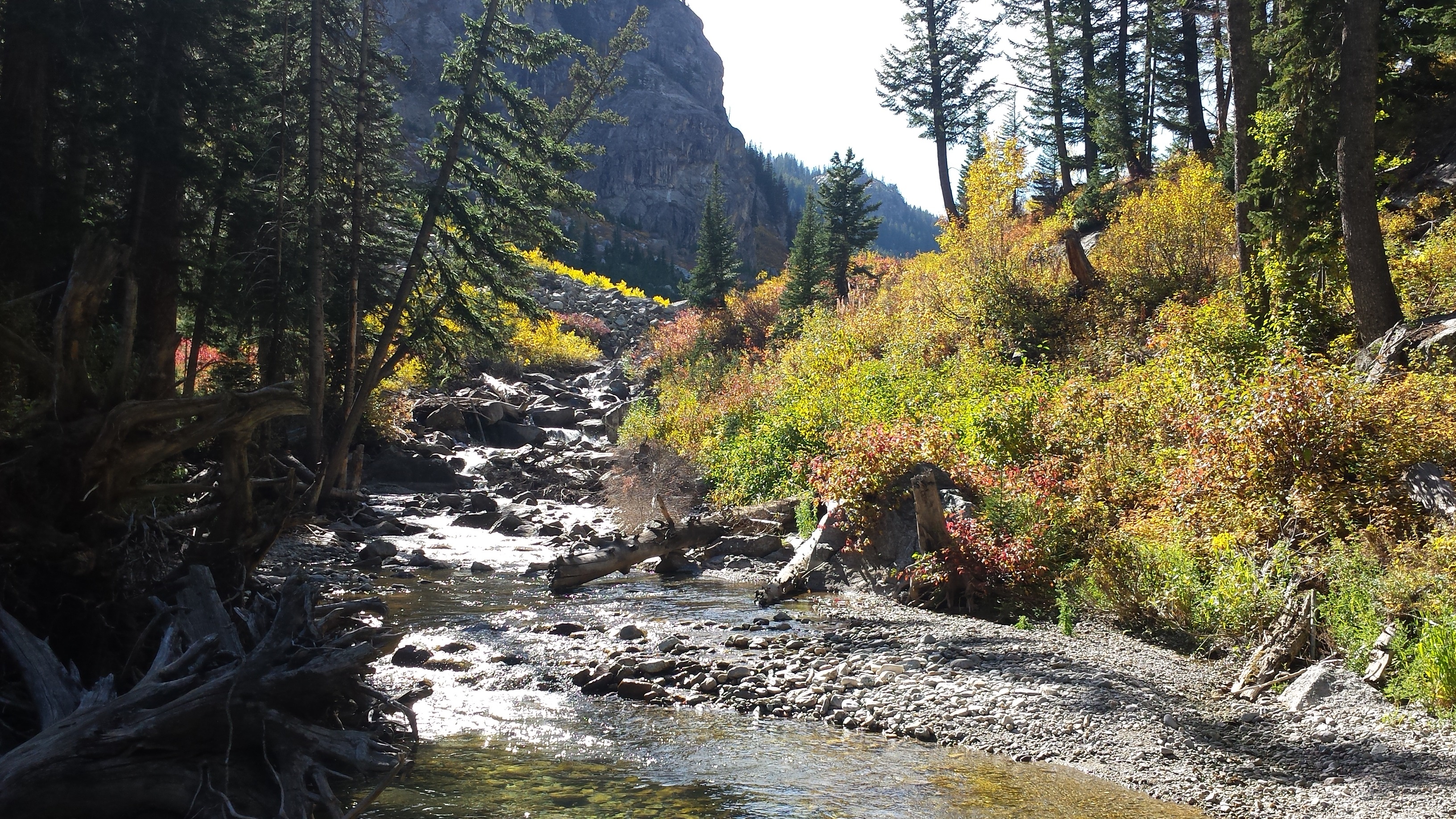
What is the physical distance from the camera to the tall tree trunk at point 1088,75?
28375 millimetres

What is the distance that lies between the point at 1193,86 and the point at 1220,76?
1.56m

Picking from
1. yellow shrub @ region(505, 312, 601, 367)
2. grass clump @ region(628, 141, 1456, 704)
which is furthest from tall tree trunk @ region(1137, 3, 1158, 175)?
yellow shrub @ region(505, 312, 601, 367)

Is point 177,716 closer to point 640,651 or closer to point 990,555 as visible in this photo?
point 640,651

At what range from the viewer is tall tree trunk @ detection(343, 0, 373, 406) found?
16516mm

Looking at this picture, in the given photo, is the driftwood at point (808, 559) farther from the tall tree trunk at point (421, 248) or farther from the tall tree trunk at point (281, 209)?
the tall tree trunk at point (281, 209)

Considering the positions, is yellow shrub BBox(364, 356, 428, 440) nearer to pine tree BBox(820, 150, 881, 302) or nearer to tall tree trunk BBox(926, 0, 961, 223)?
pine tree BBox(820, 150, 881, 302)

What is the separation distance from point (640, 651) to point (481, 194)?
486 inches

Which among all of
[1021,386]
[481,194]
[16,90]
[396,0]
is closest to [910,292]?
[1021,386]

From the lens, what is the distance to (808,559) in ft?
37.3

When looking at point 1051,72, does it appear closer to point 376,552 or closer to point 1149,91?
point 1149,91

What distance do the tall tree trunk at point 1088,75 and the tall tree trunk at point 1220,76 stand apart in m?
3.53

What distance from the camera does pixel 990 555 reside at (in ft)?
30.7

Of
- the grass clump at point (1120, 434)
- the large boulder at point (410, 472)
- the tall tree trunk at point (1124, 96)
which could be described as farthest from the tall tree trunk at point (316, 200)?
the tall tree trunk at point (1124, 96)

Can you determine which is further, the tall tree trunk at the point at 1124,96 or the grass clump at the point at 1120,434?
the tall tree trunk at the point at 1124,96
